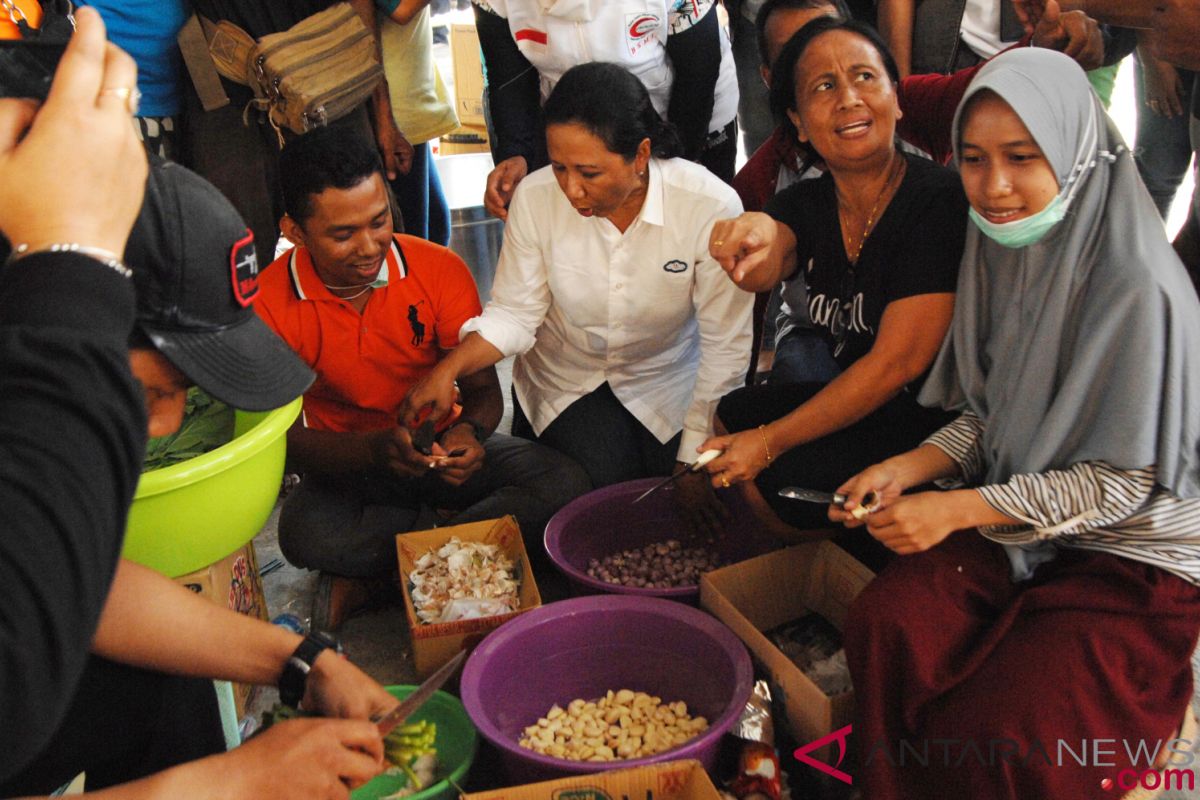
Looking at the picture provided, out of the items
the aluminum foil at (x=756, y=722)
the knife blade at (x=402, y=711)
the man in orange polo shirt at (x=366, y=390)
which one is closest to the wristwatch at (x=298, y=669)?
the knife blade at (x=402, y=711)

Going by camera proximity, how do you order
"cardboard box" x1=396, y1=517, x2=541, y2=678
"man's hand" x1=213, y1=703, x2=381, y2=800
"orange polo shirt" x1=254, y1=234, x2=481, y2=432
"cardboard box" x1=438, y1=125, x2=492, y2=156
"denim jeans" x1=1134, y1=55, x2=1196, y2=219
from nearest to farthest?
"man's hand" x1=213, y1=703, x2=381, y2=800 < "cardboard box" x1=396, y1=517, x2=541, y2=678 < "orange polo shirt" x1=254, y1=234, x2=481, y2=432 < "denim jeans" x1=1134, y1=55, x2=1196, y2=219 < "cardboard box" x1=438, y1=125, x2=492, y2=156

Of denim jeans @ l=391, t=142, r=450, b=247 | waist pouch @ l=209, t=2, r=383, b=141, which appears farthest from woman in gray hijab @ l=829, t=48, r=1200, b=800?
denim jeans @ l=391, t=142, r=450, b=247

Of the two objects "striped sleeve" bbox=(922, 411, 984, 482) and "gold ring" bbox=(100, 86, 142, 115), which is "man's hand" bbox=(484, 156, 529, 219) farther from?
"gold ring" bbox=(100, 86, 142, 115)

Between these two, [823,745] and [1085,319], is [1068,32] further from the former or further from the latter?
[823,745]

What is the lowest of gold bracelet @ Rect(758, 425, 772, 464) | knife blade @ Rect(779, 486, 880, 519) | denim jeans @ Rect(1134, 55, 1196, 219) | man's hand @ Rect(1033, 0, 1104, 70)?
gold bracelet @ Rect(758, 425, 772, 464)

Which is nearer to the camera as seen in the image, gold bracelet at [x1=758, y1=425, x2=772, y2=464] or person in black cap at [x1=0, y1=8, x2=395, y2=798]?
person in black cap at [x1=0, y1=8, x2=395, y2=798]

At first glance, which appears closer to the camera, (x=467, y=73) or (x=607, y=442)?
(x=607, y=442)

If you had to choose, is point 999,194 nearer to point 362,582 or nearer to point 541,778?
point 541,778

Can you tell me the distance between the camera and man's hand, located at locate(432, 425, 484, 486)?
90.7 inches

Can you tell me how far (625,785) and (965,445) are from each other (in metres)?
0.88

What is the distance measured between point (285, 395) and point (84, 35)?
1.56 feet

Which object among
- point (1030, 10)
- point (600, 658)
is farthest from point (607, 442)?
point (1030, 10)

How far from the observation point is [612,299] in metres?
2.48

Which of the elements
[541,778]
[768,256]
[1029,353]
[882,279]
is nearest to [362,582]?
[541,778]
